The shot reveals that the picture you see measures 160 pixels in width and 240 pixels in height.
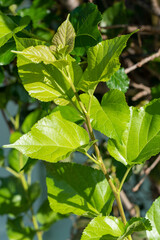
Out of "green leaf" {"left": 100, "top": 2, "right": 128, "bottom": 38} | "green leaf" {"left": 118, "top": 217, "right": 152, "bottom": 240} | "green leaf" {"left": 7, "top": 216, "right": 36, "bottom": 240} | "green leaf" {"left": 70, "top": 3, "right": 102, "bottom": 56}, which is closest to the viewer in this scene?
"green leaf" {"left": 118, "top": 217, "right": 152, "bottom": 240}

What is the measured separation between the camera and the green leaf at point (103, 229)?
31 centimetres

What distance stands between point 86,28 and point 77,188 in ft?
0.60

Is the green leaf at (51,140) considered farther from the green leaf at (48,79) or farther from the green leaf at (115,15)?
the green leaf at (115,15)

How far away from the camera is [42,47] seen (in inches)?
11.5

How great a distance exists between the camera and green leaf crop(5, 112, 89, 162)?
30cm

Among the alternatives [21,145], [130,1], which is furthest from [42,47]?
[130,1]

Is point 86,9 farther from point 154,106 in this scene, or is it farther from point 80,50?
point 154,106

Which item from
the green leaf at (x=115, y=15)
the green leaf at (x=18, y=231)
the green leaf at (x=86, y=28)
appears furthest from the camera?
the green leaf at (x=18, y=231)

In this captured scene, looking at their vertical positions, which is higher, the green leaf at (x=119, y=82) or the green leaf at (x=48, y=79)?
the green leaf at (x=48, y=79)

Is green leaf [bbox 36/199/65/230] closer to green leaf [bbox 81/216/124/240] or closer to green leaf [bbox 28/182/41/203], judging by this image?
green leaf [bbox 28/182/41/203]

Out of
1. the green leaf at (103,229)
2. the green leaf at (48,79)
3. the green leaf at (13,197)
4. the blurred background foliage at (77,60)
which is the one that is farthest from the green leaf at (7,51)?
the green leaf at (13,197)

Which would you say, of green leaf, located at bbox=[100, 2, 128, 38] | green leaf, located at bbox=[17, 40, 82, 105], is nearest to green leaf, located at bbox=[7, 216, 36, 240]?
green leaf, located at bbox=[100, 2, 128, 38]

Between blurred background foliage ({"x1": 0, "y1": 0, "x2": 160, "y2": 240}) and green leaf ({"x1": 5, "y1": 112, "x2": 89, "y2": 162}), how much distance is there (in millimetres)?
83

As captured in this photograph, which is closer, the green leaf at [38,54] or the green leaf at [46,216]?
the green leaf at [38,54]
